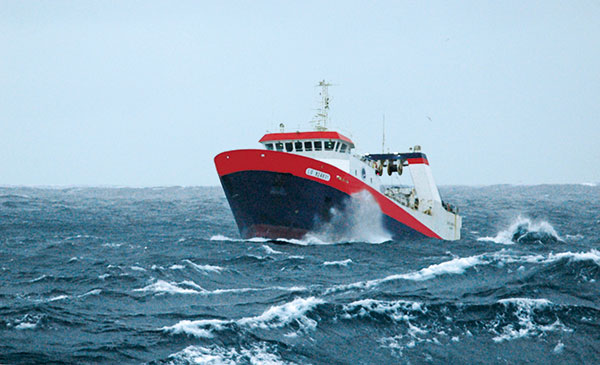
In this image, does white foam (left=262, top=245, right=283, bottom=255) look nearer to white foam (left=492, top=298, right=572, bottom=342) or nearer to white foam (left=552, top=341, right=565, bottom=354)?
white foam (left=492, top=298, right=572, bottom=342)

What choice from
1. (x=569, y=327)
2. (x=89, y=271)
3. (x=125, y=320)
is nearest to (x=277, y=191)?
(x=89, y=271)

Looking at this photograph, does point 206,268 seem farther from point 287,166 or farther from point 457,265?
point 457,265

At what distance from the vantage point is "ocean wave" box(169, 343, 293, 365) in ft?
33.1

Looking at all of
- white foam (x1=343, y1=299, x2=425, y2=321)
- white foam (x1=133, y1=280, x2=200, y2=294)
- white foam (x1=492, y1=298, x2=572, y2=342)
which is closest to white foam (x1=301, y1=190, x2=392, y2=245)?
white foam (x1=133, y1=280, x2=200, y2=294)

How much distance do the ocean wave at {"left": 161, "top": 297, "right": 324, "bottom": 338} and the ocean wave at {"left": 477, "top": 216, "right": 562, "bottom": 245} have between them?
970 inches

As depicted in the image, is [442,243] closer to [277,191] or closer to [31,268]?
[277,191]

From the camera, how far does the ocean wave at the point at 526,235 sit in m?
35.1

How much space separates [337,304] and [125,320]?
610 cm

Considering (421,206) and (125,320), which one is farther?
(421,206)

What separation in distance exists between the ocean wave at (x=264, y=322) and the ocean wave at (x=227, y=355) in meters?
0.95

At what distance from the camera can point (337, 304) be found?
1437 centimetres

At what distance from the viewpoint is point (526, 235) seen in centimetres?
3772

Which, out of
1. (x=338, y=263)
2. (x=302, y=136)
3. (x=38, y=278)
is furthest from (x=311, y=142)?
(x=38, y=278)

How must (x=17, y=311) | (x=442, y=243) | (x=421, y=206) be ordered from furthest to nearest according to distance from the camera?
(x=421, y=206)
(x=442, y=243)
(x=17, y=311)
